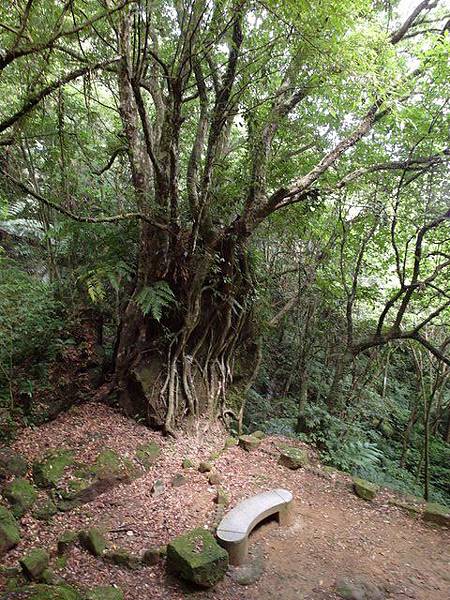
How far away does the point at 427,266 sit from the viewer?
7.07m

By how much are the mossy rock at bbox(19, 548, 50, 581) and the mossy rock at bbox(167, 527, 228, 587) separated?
2.96 ft

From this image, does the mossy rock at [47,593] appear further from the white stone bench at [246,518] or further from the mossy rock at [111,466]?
the mossy rock at [111,466]

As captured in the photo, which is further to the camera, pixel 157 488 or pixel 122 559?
pixel 157 488

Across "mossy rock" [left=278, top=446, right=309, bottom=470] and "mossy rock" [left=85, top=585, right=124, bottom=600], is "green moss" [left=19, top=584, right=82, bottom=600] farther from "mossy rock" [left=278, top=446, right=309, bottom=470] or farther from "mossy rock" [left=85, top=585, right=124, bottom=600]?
"mossy rock" [left=278, top=446, right=309, bottom=470]

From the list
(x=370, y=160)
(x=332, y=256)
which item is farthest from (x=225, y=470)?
(x=370, y=160)

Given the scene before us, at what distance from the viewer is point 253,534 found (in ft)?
12.5

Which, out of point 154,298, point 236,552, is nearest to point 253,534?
point 236,552

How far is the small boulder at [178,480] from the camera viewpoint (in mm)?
4234

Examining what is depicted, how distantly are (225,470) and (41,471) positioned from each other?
2.20 metres

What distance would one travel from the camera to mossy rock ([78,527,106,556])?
302 centimetres

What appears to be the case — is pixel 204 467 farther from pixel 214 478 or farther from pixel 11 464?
pixel 11 464

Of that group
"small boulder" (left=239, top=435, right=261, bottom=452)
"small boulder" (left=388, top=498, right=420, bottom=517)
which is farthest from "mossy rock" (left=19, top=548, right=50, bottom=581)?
"small boulder" (left=388, top=498, right=420, bottom=517)

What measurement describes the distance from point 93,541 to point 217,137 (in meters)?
3.99

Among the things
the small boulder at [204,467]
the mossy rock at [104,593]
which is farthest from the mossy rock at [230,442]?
the mossy rock at [104,593]
